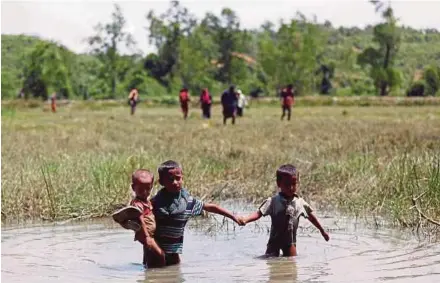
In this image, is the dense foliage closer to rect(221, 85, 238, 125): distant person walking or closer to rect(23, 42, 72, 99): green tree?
rect(23, 42, 72, 99): green tree

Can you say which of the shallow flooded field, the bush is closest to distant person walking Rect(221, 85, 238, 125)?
the shallow flooded field

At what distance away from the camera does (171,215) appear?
7047 mm

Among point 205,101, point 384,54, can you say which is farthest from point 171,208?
point 384,54

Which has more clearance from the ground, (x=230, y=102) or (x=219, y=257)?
(x=230, y=102)

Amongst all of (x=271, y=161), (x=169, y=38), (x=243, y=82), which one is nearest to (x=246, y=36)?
(x=243, y=82)

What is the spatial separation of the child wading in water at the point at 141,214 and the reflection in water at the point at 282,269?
3.02 feet

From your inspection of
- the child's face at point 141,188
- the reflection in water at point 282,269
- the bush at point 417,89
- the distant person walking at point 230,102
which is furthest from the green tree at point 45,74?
the child's face at point 141,188

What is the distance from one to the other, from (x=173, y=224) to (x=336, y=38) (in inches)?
5186

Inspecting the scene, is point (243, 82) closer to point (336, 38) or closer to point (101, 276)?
point (336, 38)

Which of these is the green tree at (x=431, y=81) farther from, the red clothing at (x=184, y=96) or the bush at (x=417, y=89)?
the red clothing at (x=184, y=96)

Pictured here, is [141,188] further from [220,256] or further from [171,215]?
[220,256]

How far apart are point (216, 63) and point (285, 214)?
3115 inches

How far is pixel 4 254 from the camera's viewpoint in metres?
8.30

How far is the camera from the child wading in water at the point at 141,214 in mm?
6719
